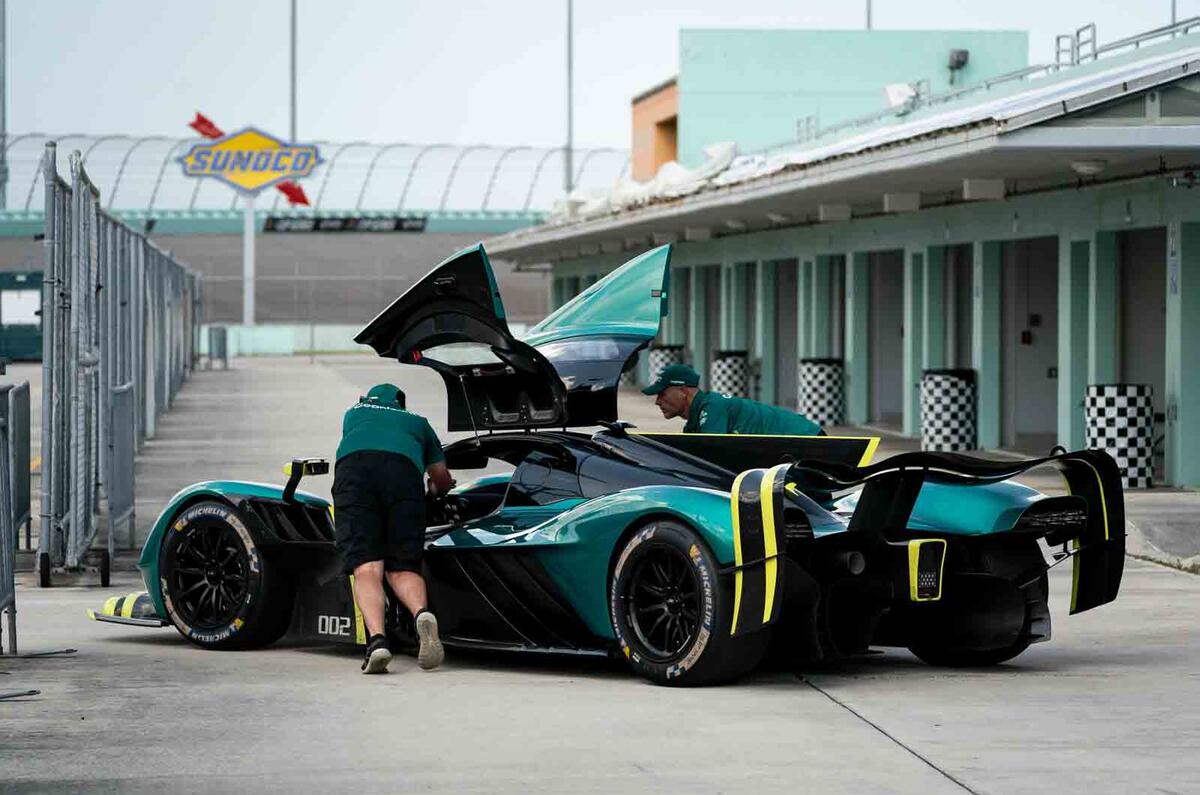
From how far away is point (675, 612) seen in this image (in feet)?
27.0

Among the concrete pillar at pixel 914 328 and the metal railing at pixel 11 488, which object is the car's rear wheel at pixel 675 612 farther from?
the concrete pillar at pixel 914 328

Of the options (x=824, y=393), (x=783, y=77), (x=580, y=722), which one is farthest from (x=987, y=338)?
(x=783, y=77)

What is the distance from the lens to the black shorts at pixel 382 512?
29.5ft

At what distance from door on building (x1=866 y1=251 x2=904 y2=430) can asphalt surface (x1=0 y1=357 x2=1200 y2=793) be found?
1995cm

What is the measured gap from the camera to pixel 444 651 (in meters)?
9.52

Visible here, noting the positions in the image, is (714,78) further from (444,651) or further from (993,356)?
(444,651)

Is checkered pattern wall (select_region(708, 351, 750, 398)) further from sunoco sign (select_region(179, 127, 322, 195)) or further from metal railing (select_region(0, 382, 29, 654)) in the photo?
sunoco sign (select_region(179, 127, 322, 195))

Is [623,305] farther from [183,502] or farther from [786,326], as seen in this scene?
[786,326]

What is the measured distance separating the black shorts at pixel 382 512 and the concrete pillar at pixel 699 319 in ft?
104

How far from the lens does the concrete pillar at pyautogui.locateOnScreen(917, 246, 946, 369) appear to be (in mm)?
26766

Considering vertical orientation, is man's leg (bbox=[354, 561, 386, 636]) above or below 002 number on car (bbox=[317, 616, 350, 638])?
above

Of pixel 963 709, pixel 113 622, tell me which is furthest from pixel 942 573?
pixel 113 622

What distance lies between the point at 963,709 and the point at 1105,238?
1391 centimetres

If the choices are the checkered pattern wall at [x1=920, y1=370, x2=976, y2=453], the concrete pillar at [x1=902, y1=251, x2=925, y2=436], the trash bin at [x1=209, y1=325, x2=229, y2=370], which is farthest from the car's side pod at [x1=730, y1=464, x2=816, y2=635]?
the trash bin at [x1=209, y1=325, x2=229, y2=370]
